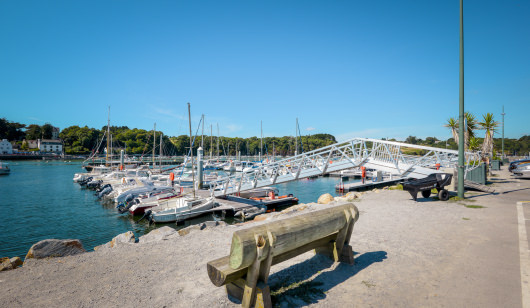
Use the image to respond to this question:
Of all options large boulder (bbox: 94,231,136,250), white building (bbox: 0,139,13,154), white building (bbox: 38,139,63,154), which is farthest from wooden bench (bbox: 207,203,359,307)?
white building (bbox: 38,139,63,154)

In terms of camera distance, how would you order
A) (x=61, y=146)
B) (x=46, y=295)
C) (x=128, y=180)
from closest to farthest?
(x=46, y=295)
(x=128, y=180)
(x=61, y=146)

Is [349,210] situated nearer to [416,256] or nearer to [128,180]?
[416,256]

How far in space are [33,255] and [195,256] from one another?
4.21 m

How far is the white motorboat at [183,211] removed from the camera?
59.5ft

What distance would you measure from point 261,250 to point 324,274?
2115 mm

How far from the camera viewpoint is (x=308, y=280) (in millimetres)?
4641

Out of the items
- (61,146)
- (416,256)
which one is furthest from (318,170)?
(61,146)

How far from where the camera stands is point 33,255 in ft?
21.5

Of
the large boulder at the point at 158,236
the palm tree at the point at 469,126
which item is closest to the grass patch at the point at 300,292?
the large boulder at the point at 158,236

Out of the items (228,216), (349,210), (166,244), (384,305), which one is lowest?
(228,216)

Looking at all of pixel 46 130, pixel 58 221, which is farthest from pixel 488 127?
pixel 46 130

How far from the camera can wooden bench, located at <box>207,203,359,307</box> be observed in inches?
131

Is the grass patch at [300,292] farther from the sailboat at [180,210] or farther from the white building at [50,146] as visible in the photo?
the white building at [50,146]

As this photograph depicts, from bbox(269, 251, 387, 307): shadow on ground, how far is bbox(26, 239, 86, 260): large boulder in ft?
20.0
